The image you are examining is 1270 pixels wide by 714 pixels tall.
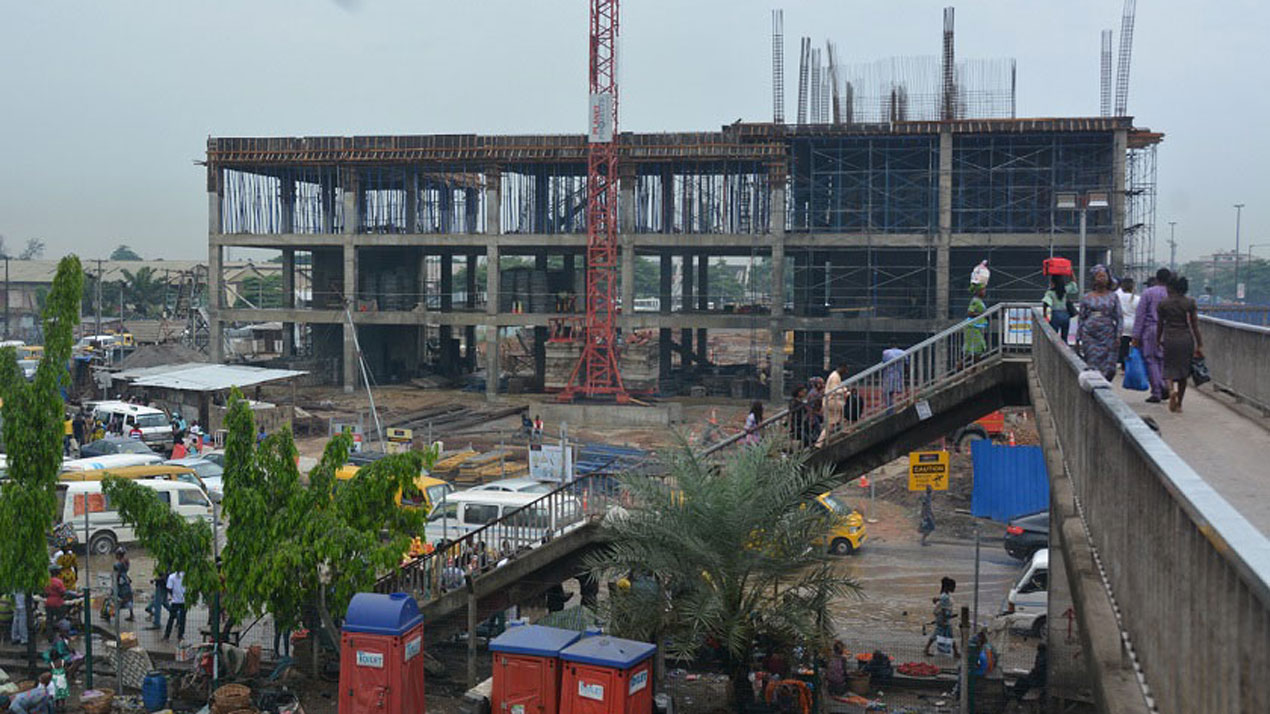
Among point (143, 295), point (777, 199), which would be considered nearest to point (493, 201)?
point (777, 199)

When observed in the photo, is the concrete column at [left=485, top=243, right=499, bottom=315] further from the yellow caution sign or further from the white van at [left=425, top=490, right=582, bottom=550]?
the yellow caution sign

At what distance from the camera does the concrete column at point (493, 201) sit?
5581 centimetres

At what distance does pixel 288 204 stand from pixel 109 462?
34705 millimetres

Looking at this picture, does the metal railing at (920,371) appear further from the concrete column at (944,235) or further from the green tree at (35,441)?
the concrete column at (944,235)

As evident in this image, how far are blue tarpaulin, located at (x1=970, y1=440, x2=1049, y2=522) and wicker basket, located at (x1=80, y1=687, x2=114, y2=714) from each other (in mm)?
17815

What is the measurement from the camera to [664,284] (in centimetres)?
6562

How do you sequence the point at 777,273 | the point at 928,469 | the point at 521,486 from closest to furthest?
the point at 928,469 < the point at 521,486 < the point at 777,273

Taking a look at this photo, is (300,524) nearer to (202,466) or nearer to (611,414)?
(202,466)

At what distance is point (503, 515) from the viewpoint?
1775 centimetres

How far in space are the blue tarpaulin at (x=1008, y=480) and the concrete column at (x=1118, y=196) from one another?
1056 inches

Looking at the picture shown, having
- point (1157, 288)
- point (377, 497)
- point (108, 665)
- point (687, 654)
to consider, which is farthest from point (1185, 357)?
point (108, 665)

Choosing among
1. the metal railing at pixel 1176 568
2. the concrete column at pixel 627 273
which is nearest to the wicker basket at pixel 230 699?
the metal railing at pixel 1176 568

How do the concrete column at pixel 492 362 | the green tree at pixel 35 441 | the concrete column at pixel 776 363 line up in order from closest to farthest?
the green tree at pixel 35 441 < the concrete column at pixel 776 363 < the concrete column at pixel 492 362

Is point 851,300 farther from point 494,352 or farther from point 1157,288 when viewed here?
point 1157,288
